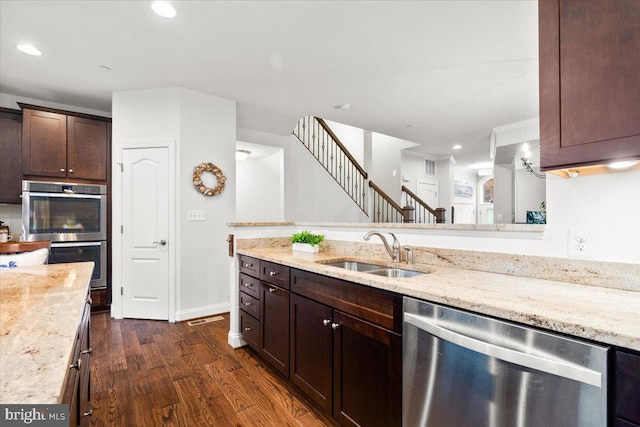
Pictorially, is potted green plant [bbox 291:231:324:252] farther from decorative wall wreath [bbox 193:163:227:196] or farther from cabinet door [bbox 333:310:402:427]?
decorative wall wreath [bbox 193:163:227:196]

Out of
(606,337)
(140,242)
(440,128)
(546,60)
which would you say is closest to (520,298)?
(606,337)

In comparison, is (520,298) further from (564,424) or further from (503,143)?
(503,143)

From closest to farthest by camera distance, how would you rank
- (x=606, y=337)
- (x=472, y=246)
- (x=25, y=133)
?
1. (x=606, y=337)
2. (x=472, y=246)
3. (x=25, y=133)

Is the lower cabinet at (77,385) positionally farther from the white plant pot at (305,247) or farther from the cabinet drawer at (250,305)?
the white plant pot at (305,247)

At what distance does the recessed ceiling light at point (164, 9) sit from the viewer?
218 cm

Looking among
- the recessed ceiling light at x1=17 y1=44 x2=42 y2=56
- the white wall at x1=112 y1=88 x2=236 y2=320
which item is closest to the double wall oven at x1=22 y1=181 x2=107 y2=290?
the white wall at x1=112 y1=88 x2=236 y2=320

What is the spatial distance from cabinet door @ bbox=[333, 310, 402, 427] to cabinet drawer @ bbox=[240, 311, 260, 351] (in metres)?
0.96

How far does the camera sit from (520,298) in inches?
42.3

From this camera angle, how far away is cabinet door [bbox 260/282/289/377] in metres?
2.04

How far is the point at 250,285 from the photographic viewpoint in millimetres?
2512

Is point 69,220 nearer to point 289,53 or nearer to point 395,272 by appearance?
point 289,53

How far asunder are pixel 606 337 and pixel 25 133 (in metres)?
5.03

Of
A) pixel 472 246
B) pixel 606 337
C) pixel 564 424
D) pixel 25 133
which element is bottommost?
pixel 564 424

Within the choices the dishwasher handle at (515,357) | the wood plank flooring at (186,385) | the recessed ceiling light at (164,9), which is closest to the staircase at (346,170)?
the recessed ceiling light at (164,9)
